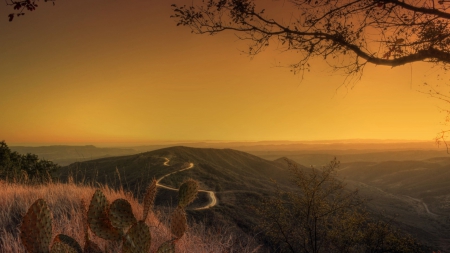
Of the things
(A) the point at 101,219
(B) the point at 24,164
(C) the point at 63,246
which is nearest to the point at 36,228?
(C) the point at 63,246

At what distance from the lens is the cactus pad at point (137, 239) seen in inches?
148

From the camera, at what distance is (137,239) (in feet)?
12.5

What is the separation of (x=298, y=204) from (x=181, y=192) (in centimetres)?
830

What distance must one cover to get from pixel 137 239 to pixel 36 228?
111 centimetres

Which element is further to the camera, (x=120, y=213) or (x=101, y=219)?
→ (x=101, y=219)

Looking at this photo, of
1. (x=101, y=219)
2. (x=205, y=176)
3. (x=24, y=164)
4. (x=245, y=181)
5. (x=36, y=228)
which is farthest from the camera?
(x=245, y=181)

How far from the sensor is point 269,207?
12086mm

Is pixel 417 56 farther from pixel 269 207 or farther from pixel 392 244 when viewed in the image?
pixel 392 244

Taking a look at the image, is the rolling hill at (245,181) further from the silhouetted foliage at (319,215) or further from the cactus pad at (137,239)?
the cactus pad at (137,239)

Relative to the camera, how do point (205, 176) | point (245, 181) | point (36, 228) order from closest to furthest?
point (36, 228)
point (205, 176)
point (245, 181)

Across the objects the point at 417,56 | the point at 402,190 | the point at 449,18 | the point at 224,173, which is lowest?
the point at 402,190

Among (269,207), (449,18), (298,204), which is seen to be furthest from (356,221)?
(449,18)

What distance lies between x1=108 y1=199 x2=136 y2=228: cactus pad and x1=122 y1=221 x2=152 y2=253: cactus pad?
0.35 meters

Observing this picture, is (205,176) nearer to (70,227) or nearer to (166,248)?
(70,227)
